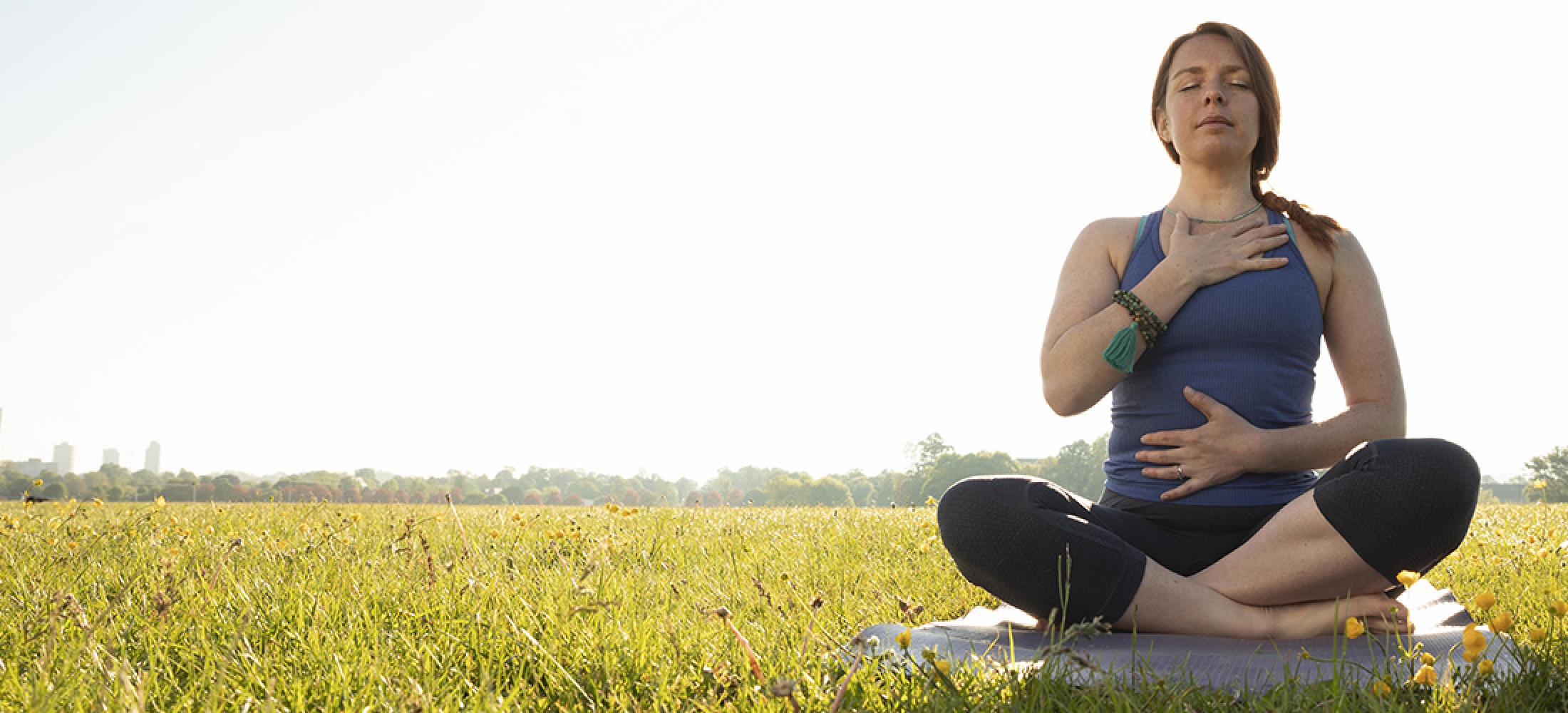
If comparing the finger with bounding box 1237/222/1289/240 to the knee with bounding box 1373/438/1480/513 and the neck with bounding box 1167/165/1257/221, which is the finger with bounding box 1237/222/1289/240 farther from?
the knee with bounding box 1373/438/1480/513

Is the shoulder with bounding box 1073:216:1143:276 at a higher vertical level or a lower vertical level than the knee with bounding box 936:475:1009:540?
higher

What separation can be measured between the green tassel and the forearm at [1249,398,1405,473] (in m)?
0.49

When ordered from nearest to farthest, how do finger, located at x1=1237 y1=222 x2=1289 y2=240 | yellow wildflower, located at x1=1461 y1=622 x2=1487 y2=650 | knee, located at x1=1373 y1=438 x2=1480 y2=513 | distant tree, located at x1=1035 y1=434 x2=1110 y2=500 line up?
yellow wildflower, located at x1=1461 y1=622 x2=1487 y2=650 → knee, located at x1=1373 y1=438 x2=1480 y2=513 → finger, located at x1=1237 y1=222 x2=1289 y2=240 → distant tree, located at x1=1035 y1=434 x2=1110 y2=500

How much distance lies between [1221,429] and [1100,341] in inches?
19.0

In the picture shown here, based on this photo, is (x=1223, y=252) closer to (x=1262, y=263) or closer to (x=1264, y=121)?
(x=1262, y=263)

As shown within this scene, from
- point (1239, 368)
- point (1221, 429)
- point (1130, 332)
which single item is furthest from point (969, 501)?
point (1239, 368)

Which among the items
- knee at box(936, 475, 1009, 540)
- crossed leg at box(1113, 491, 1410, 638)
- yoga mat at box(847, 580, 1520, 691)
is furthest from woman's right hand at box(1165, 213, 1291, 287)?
yoga mat at box(847, 580, 1520, 691)

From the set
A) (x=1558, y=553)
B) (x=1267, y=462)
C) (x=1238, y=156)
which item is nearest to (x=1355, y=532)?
(x=1267, y=462)

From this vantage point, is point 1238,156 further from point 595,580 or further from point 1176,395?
point 595,580

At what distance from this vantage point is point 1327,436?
325 centimetres

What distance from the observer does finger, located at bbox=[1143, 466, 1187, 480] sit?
10.7 ft

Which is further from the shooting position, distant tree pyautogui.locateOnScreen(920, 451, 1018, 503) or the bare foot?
distant tree pyautogui.locateOnScreen(920, 451, 1018, 503)

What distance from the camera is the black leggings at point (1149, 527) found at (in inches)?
110

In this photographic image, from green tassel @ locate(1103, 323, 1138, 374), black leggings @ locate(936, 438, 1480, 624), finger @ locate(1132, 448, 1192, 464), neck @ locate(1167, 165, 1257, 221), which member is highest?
neck @ locate(1167, 165, 1257, 221)
